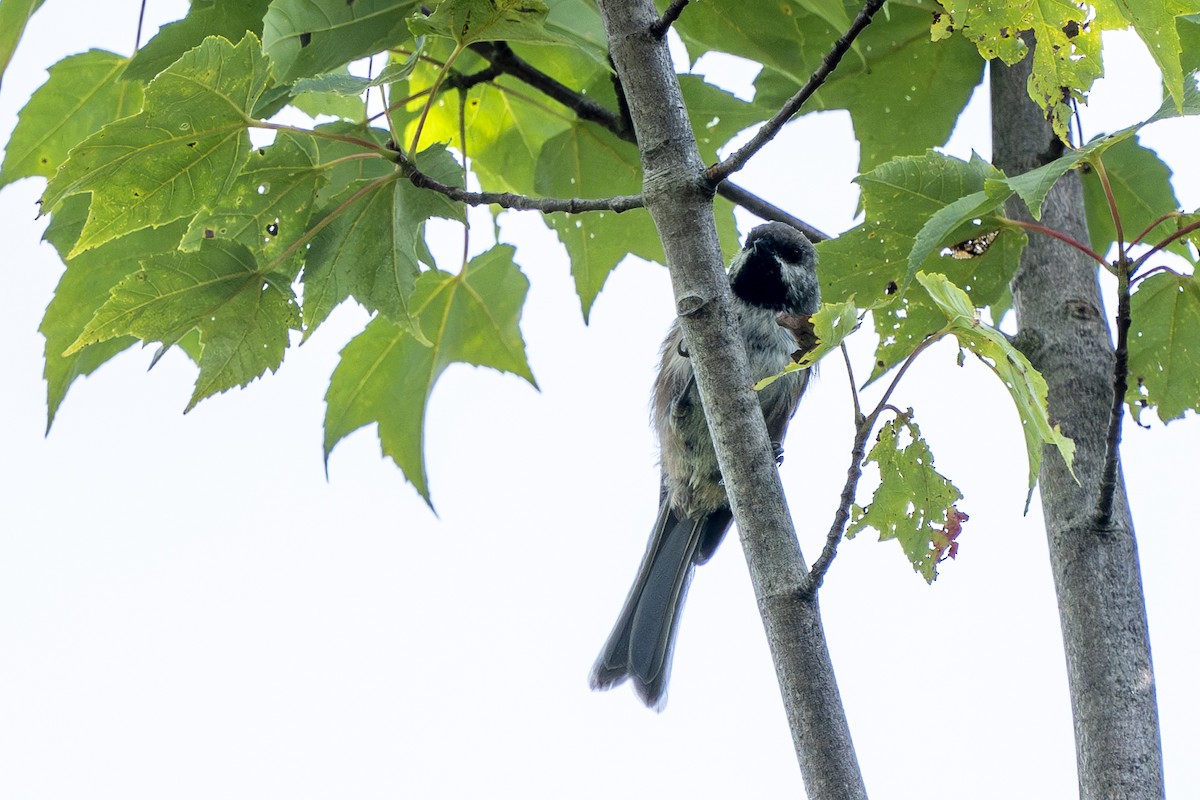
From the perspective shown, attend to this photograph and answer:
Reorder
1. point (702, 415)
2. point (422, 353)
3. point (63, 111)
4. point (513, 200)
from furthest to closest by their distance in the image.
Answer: point (702, 415)
point (422, 353)
point (63, 111)
point (513, 200)

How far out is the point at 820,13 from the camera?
6.21 ft

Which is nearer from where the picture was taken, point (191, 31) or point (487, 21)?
point (487, 21)

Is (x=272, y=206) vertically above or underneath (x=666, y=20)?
underneath

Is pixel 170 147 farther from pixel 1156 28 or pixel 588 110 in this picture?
pixel 1156 28

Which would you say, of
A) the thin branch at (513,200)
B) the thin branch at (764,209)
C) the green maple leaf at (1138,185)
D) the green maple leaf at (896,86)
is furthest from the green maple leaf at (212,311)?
the green maple leaf at (1138,185)

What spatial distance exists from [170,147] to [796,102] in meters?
0.87

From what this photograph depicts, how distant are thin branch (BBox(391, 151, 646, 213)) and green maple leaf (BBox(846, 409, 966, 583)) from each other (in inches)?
18.3

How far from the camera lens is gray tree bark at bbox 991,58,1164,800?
171 cm

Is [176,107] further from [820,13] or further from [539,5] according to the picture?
[820,13]

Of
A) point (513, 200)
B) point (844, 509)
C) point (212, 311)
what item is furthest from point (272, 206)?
point (844, 509)

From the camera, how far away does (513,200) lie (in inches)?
69.3

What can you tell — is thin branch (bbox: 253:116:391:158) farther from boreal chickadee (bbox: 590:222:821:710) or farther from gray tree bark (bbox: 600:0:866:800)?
boreal chickadee (bbox: 590:222:821:710)

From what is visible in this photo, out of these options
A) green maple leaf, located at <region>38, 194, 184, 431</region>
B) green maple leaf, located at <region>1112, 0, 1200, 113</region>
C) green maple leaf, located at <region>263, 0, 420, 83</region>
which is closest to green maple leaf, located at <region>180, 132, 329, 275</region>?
green maple leaf, located at <region>263, 0, 420, 83</region>

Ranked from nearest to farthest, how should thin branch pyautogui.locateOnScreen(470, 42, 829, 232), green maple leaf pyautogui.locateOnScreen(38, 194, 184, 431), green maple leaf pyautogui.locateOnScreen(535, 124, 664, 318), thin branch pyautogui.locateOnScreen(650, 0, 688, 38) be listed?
thin branch pyautogui.locateOnScreen(650, 0, 688, 38) < green maple leaf pyautogui.locateOnScreen(38, 194, 184, 431) < thin branch pyautogui.locateOnScreen(470, 42, 829, 232) < green maple leaf pyautogui.locateOnScreen(535, 124, 664, 318)
